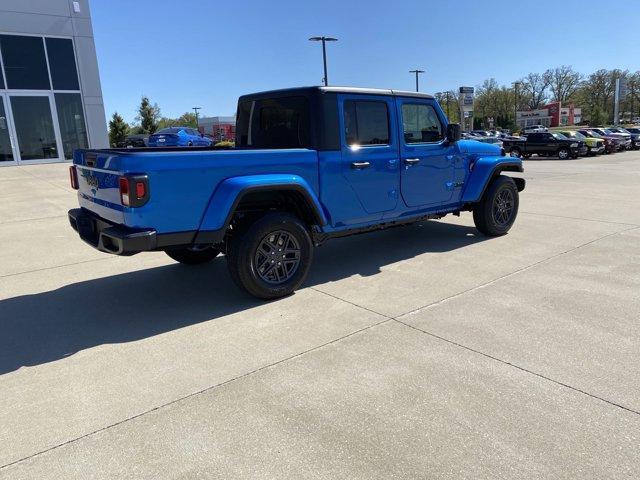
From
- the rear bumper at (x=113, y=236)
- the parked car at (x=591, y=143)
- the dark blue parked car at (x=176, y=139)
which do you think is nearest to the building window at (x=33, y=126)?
the dark blue parked car at (x=176, y=139)

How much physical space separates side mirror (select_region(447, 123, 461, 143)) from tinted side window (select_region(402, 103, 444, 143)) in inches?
4.5

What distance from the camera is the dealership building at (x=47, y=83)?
20703 millimetres

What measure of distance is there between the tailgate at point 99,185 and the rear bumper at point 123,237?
0.08 m

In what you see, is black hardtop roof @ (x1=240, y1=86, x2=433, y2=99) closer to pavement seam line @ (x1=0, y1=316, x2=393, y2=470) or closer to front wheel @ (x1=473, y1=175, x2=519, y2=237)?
front wheel @ (x1=473, y1=175, x2=519, y2=237)

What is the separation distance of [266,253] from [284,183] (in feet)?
2.26

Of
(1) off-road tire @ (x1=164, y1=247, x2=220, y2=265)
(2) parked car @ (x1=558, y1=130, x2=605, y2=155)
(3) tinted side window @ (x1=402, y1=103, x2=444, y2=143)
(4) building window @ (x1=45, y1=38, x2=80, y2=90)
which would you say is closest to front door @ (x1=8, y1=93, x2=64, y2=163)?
(4) building window @ (x1=45, y1=38, x2=80, y2=90)

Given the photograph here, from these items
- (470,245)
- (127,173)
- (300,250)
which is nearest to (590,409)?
(300,250)

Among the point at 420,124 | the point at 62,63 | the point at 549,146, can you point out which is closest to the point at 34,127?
the point at 62,63

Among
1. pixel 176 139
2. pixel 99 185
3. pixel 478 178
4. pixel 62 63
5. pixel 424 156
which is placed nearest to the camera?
pixel 99 185

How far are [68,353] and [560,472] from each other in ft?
10.9

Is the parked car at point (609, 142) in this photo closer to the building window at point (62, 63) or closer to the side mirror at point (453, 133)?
the side mirror at point (453, 133)

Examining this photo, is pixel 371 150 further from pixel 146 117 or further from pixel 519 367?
pixel 146 117

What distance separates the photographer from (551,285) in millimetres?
4781

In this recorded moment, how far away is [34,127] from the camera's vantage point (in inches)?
853
